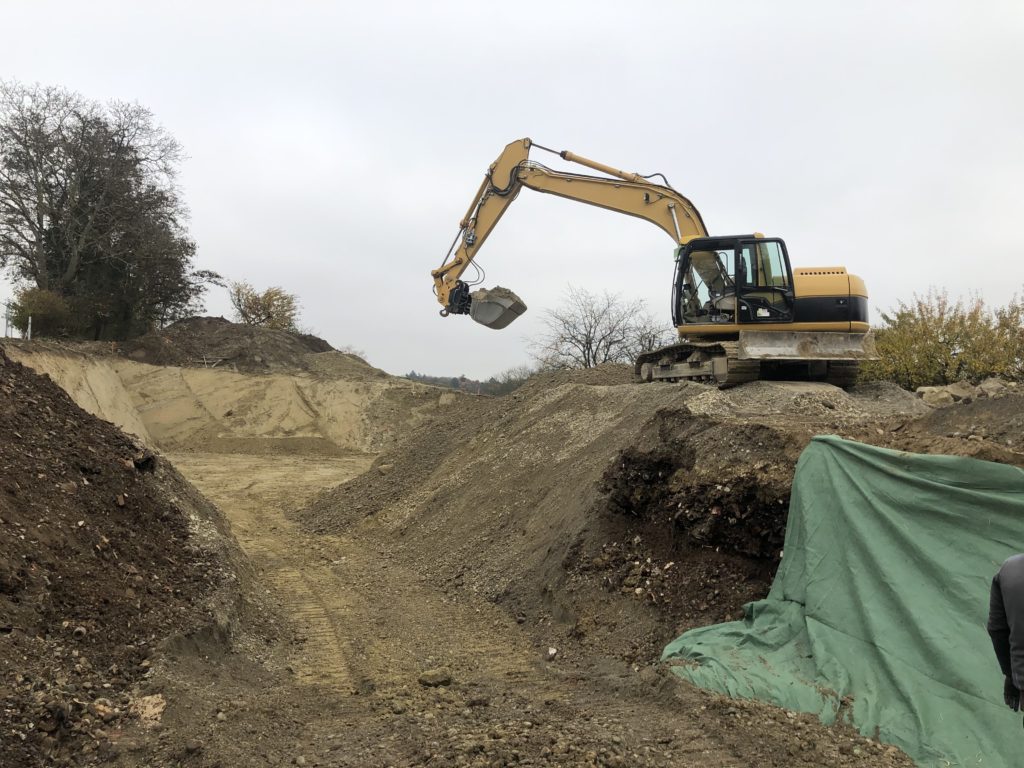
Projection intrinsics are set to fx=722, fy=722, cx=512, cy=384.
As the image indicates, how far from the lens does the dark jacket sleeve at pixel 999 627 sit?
287cm

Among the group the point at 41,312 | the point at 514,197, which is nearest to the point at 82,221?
the point at 41,312

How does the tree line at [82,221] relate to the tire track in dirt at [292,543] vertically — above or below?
above

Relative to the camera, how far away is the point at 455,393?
2805 centimetres

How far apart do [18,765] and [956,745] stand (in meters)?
4.37

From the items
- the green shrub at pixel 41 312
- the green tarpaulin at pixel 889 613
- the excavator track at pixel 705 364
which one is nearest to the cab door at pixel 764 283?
the excavator track at pixel 705 364

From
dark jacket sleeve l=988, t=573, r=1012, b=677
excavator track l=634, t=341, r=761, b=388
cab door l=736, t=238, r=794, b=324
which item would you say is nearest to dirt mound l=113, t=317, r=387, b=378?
excavator track l=634, t=341, r=761, b=388

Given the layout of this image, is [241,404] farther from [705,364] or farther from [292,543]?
[705,364]

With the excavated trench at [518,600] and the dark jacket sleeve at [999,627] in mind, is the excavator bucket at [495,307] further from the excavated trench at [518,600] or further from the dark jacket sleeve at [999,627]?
the dark jacket sleeve at [999,627]

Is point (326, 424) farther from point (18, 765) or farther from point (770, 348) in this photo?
point (18, 765)

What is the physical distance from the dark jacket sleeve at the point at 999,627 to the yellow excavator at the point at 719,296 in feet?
27.6

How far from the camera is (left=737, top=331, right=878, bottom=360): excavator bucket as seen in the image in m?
11.1

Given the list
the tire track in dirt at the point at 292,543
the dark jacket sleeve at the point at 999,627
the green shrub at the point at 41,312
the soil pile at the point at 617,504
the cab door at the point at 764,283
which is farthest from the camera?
the green shrub at the point at 41,312

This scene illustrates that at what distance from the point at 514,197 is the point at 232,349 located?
1894 centimetres

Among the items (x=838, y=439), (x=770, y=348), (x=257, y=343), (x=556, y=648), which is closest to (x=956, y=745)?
(x=838, y=439)
